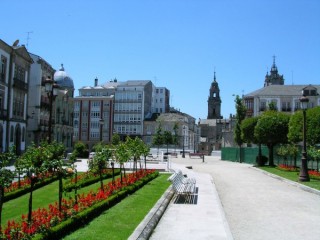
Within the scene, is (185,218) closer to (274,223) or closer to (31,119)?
(274,223)

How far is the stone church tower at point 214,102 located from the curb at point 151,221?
128 meters

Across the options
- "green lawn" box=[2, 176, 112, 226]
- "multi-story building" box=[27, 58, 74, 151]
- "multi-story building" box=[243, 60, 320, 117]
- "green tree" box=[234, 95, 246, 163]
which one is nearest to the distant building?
"multi-story building" box=[243, 60, 320, 117]

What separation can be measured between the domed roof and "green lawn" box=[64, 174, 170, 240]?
59.4 m

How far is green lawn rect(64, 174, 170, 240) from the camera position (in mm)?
8625

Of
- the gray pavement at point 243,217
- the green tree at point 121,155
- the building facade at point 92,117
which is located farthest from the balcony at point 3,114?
the building facade at point 92,117

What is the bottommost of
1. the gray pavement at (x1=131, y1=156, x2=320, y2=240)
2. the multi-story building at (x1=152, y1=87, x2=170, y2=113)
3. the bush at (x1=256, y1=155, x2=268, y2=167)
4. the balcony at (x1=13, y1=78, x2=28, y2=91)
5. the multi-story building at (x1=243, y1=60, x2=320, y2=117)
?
the gray pavement at (x1=131, y1=156, x2=320, y2=240)

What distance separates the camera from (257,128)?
1610 inches

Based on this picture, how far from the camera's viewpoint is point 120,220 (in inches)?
404

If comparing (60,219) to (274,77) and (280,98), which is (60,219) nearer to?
(280,98)

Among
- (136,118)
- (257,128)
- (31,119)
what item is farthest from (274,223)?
(136,118)

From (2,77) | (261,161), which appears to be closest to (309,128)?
(261,161)

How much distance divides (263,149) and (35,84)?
32421mm

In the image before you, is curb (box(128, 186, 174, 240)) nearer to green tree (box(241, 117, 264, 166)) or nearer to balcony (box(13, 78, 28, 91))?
balcony (box(13, 78, 28, 91))

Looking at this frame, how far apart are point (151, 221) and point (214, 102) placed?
5258 inches
